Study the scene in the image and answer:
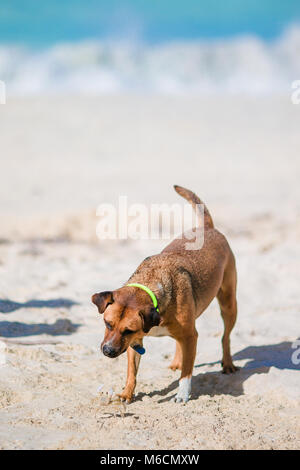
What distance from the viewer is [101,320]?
719cm

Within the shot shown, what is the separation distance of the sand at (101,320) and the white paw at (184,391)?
0.09 m

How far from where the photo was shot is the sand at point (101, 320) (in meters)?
4.14

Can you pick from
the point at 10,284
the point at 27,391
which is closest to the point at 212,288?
the point at 27,391

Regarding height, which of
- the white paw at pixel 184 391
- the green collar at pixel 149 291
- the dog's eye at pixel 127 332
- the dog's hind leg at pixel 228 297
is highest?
the green collar at pixel 149 291

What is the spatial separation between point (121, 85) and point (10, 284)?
40.4m

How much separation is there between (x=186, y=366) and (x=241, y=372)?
2.97ft

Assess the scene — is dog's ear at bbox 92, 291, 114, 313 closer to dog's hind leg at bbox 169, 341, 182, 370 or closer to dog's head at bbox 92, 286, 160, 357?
dog's head at bbox 92, 286, 160, 357

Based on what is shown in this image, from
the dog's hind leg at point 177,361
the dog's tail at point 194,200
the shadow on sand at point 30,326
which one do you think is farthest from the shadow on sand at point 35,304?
the dog's tail at point 194,200

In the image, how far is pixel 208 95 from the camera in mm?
43469

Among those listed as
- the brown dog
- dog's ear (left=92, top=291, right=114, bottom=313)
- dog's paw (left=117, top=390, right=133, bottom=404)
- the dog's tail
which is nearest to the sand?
dog's paw (left=117, top=390, right=133, bottom=404)

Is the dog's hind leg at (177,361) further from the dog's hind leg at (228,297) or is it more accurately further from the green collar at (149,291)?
the green collar at (149,291)

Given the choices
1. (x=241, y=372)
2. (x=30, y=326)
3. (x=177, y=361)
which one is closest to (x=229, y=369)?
(x=241, y=372)

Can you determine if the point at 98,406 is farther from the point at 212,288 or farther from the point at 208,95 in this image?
the point at 208,95

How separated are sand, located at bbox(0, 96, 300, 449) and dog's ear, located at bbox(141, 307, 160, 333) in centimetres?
69
